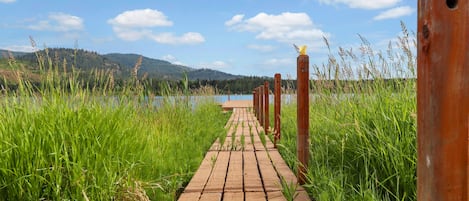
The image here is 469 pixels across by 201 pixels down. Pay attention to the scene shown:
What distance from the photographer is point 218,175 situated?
12.2 ft

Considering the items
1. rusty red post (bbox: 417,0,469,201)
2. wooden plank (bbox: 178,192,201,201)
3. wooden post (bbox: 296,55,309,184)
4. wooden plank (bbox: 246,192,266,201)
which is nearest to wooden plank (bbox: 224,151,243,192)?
wooden plank (bbox: 246,192,266,201)

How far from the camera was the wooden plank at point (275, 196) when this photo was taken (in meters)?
2.84

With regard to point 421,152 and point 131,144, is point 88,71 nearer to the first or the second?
point 131,144

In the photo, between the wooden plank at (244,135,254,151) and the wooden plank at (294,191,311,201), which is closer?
the wooden plank at (294,191,311,201)

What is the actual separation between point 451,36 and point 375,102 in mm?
2574

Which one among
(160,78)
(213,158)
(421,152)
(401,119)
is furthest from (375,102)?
(160,78)

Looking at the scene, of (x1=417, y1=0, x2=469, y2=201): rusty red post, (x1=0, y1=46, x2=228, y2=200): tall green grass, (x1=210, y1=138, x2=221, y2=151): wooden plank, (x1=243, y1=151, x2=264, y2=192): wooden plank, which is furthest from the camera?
(x1=210, y1=138, x2=221, y2=151): wooden plank

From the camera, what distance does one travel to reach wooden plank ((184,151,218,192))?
319 centimetres

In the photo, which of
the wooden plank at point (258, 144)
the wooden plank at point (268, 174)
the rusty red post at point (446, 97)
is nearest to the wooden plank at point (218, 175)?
the wooden plank at point (268, 174)

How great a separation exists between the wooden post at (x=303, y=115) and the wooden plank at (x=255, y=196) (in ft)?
1.41

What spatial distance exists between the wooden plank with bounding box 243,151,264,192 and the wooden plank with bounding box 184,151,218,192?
0.37m

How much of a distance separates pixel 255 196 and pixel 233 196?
17cm

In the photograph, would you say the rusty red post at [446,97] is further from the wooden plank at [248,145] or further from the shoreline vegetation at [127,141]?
the wooden plank at [248,145]

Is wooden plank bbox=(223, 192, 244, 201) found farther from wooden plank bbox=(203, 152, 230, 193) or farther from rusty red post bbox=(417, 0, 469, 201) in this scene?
rusty red post bbox=(417, 0, 469, 201)
